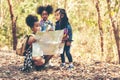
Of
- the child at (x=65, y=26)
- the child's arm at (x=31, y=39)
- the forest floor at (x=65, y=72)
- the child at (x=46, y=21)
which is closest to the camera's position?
the forest floor at (x=65, y=72)

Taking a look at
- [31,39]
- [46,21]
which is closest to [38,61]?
Answer: [31,39]

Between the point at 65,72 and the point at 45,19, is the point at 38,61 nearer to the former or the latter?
the point at 65,72

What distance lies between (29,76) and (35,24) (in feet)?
3.64

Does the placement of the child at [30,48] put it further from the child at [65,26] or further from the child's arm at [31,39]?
the child at [65,26]

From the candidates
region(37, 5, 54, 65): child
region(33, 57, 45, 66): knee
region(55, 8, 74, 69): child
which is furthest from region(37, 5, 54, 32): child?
region(33, 57, 45, 66): knee

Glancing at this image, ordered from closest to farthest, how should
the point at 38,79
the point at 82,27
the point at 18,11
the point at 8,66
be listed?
the point at 38,79 → the point at 8,66 → the point at 18,11 → the point at 82,27

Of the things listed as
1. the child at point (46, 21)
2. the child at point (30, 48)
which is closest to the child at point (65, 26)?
the child at point (46, 21)

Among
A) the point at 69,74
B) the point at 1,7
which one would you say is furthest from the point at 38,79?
the point at 1,7

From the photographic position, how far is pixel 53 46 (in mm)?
7617

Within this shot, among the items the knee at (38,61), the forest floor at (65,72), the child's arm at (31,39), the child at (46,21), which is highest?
the child at (46,21)

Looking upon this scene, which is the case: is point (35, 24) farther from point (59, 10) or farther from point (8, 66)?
point (8, 66)

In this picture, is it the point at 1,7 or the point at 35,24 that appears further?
the point at 1,7

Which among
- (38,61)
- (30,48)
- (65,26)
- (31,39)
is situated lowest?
(38,61)

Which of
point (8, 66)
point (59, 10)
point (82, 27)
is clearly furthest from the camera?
point (82, 27)
